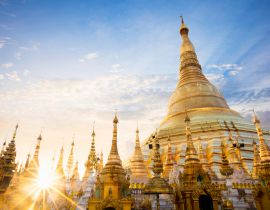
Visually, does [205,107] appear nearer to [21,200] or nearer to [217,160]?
[217,160]

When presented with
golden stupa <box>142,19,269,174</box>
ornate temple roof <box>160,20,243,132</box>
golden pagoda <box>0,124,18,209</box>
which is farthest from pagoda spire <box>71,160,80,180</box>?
ornate temple roof <box>160,20,243,132</box>

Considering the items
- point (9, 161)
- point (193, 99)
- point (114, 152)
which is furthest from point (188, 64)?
point (9, 161)

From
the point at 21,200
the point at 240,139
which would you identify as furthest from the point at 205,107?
the point at 21,200

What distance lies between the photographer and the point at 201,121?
2739 cm

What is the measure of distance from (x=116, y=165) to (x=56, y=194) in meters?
7.15

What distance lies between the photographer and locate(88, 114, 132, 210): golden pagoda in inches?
405

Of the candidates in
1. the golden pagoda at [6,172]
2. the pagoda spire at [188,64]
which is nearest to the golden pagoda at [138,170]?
the golden pagoda at [6,172]

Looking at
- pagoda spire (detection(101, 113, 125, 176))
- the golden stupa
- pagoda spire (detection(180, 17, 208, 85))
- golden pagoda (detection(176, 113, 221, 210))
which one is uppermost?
pagoda spire (detection(180, 17, 208, 85))

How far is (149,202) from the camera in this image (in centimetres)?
1152

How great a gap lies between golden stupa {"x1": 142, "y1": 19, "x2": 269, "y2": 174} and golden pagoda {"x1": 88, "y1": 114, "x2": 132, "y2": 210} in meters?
11.3

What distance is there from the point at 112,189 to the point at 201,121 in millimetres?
19115

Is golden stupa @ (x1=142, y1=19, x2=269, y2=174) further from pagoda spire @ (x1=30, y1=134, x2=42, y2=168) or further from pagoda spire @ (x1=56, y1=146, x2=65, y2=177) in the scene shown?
pagoda spire @ (x1=30, y1=134, x2=42, y2=168)

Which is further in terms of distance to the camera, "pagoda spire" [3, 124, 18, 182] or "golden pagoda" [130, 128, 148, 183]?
"golden pagoda" [130, 128, 148, 183]

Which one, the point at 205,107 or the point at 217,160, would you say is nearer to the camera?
the point at 217,160
